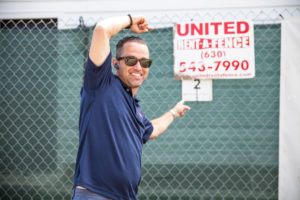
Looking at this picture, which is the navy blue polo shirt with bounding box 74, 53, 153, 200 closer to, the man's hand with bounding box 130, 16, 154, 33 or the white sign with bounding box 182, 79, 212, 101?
the man's hand with bounding box 130, 16, 154, 33

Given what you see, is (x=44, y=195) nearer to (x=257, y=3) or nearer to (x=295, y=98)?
(x=295, y=98)

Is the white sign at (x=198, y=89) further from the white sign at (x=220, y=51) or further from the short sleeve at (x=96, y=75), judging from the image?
the short sleeve at (x=96, y=75)

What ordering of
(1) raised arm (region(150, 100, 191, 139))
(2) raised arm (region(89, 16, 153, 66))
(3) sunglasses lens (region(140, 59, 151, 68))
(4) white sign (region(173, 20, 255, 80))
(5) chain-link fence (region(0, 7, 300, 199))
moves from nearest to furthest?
(2) raised arm (region(89, 16, 153, 66)), (3) sunglasses lens (region(140, 59, 151, 68)), (1) raised arm (region(150, 100, 191, 139)), (4) white sign (region(173, 20, 255, 80)), (5) chain-link fence (region(0, 7, 300, 199))

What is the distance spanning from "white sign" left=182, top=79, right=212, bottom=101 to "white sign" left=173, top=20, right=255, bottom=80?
59 mm

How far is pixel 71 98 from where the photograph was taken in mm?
2986

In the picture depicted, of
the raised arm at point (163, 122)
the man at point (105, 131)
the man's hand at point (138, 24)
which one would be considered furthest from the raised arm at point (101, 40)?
the raised arm at point (163, 122)

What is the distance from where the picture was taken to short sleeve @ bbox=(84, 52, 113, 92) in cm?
136

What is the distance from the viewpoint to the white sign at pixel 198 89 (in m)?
2.75

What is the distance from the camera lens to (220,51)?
2.69 metres

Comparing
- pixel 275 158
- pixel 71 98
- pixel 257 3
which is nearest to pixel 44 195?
pixel 71 98

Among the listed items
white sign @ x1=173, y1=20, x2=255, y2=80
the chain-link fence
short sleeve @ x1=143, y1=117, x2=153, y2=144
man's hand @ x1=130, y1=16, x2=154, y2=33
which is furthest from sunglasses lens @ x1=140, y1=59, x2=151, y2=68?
the chain-link fence

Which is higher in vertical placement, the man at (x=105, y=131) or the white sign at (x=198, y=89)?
the white sign at (x=198, y=89)

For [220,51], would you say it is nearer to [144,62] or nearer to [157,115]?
[157,115]

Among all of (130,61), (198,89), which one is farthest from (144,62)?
(198,89)
